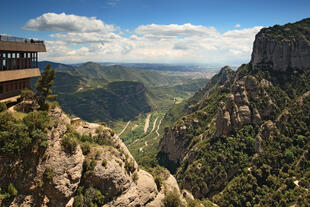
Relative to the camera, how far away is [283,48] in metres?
117

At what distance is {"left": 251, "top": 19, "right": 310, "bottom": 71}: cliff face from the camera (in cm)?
11506

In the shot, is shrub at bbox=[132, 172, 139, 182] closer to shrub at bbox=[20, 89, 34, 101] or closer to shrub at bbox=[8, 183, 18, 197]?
shrub at bbox=[8, 183, 18, 197]

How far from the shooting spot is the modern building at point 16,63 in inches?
1443

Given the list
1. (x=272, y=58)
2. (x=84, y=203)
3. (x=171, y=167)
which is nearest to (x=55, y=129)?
(x=84, y=203)

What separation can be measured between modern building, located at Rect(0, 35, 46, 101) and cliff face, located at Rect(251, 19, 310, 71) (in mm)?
121049

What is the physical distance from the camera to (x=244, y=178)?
251 ft

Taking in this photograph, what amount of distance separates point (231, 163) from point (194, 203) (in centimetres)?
4018

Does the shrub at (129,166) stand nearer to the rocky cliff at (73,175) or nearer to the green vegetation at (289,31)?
the rocky cliff at (73,175)

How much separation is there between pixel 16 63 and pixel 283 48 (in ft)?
431

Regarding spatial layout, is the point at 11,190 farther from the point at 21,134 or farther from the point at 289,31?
the point at 289,31

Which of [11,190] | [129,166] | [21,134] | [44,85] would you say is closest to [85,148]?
[129,166]

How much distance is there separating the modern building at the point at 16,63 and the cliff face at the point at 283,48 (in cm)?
12105

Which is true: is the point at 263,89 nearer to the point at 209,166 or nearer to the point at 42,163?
the point at 209,166

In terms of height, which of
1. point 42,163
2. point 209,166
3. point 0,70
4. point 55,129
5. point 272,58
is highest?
point 272,58
